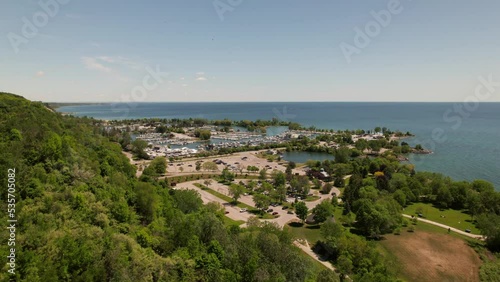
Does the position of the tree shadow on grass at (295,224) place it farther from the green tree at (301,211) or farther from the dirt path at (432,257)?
the dirt path at (432,257)

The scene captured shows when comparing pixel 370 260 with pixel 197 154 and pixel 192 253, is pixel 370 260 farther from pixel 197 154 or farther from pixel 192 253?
pixel 197 154

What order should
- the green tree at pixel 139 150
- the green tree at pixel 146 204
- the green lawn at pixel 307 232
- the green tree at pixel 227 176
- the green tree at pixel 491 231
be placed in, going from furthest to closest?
the green tree at pixel 139 150, the green tree at pixel 227 176, the green lawn at pixel 307 232, the green tree at pixel 491 231, the green tree at pixel 146 204

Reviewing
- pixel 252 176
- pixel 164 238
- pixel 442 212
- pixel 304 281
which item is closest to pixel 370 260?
pixel 304 281

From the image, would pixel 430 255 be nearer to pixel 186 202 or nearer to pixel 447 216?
pixel 447 216

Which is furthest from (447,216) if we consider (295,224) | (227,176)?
(227,176)

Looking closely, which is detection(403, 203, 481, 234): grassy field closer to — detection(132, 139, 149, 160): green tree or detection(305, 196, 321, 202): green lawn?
detection(305, 196, 321, 202): green lawn

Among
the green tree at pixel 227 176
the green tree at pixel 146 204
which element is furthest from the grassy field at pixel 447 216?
the green tree at pixel 146 204

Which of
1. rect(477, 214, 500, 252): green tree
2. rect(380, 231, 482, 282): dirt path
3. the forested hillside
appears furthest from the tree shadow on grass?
rect(477, 214, 500, 252): green tree
